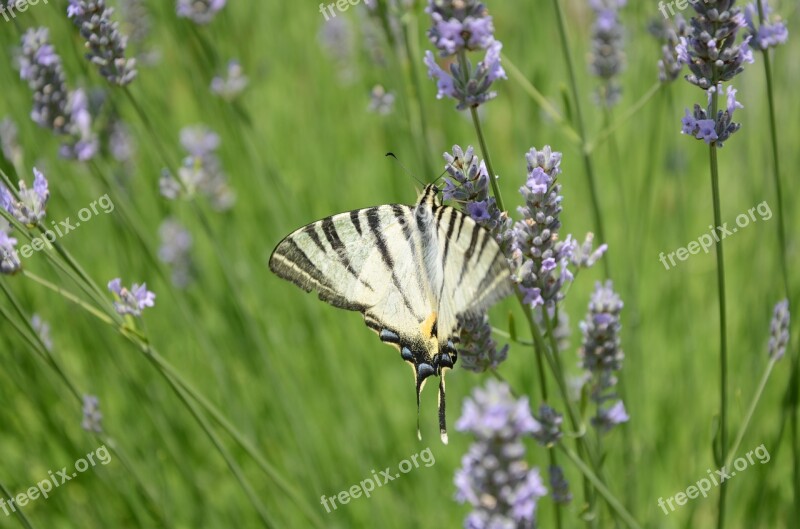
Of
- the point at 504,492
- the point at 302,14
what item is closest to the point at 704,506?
the point at 504,492

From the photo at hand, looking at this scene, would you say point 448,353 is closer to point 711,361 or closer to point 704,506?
point 704,506

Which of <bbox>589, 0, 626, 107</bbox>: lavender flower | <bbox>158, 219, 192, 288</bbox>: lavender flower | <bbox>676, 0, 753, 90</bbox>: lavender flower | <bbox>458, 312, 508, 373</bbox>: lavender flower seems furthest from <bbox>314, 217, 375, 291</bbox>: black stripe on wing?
<bbox>158, 219, 192, 288</bbox>: lavender flower

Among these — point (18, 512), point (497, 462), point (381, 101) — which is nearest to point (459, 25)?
point (497, 462)

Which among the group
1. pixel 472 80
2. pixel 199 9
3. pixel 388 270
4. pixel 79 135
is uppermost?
pixel 199 9

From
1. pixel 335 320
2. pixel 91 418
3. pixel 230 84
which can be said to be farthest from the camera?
pixel 335 320

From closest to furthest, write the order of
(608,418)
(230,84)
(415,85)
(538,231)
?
1. (538,231)
2. (608,418)
3. (415,85)
4. (230,84)

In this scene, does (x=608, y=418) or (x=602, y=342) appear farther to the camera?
(x=608, y=418)

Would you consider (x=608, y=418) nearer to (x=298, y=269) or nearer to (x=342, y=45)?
(x=298, y=269)

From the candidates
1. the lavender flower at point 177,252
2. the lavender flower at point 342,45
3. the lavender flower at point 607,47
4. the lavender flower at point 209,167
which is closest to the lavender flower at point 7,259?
the lavender flower at point 209,167
